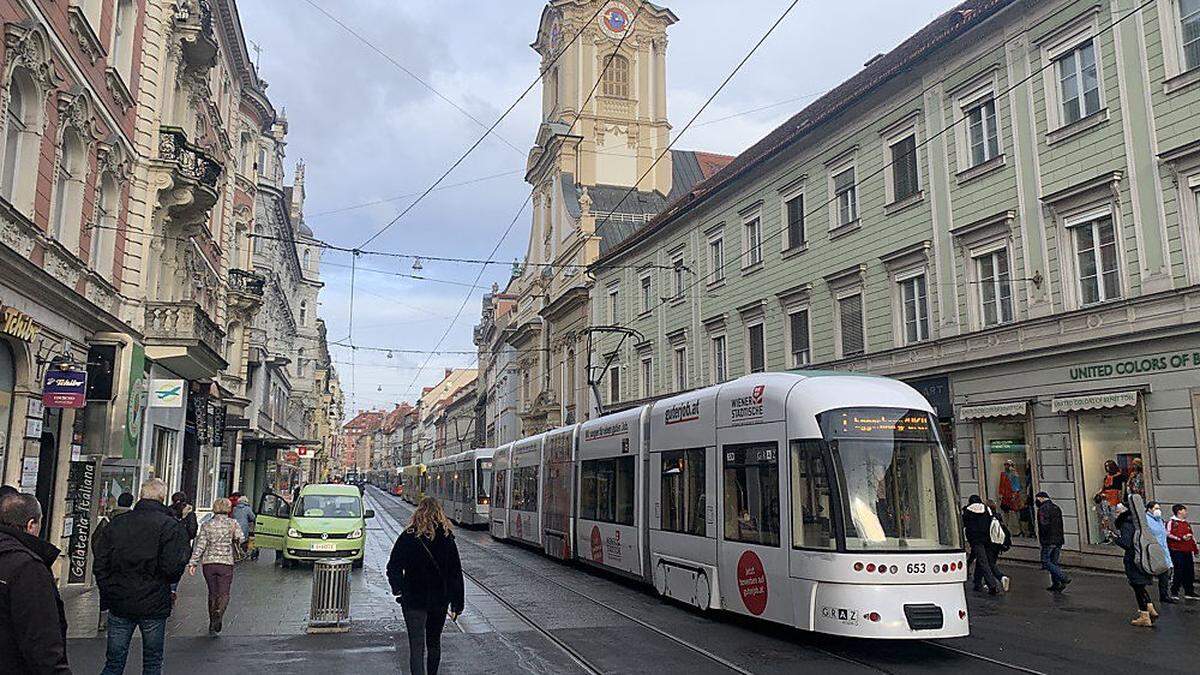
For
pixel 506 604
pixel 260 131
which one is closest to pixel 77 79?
pixel 506 604

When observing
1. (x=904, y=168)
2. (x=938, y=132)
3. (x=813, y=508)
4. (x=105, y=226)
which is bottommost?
(x=813, y=508)

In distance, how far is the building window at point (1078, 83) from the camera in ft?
59.8

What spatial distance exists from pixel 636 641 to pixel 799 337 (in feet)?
60.7

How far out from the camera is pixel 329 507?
20859mm

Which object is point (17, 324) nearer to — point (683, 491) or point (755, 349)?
point (683, 491)

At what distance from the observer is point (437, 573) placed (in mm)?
8047

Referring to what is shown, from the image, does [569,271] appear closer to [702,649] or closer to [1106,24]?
[1106,24]

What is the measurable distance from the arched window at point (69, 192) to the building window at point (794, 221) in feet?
64.0

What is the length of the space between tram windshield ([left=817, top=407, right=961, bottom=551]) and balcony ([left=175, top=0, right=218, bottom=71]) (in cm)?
1842

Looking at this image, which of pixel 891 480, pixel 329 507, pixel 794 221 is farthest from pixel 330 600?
pixel 794 221

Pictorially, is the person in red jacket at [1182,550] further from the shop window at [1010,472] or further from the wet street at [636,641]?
the shop window at [1010,472]

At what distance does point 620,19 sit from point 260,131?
23382 millimetres

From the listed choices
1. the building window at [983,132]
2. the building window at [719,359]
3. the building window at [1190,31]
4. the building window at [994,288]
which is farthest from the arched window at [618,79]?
the building window at [1190,31]

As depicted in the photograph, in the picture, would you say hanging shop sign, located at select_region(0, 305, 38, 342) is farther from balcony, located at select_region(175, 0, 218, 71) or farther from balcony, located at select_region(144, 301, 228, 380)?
balcony, located at select_region(175, 0, 218, 71)
